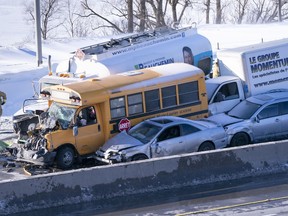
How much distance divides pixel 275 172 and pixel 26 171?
20.6 feet

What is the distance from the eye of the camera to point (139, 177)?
1499cm

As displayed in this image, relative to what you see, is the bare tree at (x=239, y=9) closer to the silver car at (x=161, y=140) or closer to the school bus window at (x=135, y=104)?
the school bus window at (x=135, y=104)

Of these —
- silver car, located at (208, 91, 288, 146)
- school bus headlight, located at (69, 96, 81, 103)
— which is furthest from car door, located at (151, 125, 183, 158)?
school bus headlight, located at (69, 96, 81, 103)

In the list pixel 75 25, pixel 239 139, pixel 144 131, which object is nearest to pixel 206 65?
pixel 239 139

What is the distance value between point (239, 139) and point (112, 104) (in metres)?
3.61

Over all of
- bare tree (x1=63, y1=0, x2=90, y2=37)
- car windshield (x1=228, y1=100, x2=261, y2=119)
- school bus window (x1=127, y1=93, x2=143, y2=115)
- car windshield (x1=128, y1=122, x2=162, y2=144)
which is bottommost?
car windshield (x1=128, y1=122, x2=162, y2=144)

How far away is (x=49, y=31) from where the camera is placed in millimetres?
66562

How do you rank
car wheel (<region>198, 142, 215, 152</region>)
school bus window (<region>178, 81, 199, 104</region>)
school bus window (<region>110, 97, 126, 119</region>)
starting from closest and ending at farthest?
car wheel (<region>198, 142, 215, 152</region>) → school bus window (<region>110, 97, 126, 119</region>) → school bus window (<region>178, 81, 199, 104</region>)

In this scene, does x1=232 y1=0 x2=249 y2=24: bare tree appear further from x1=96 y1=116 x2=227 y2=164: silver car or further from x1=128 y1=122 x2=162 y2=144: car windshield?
x1=128 y1=122 x2=162 y2=144: car windshield

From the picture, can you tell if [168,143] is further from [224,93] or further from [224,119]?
[224,93]

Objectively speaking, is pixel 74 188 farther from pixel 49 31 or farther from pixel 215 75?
pixel 49 31

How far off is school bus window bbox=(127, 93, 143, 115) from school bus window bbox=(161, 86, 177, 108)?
0.76 m

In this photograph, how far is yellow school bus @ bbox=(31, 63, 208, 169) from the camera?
59.2 feet

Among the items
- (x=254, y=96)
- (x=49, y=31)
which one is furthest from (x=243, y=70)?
(x=49, y=31)
